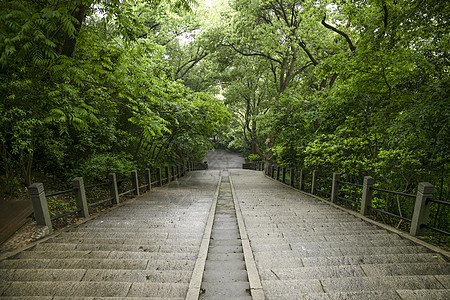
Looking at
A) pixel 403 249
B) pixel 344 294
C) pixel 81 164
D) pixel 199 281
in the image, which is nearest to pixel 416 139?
pixel 403 249

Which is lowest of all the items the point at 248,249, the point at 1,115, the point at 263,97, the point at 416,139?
the point at 248,249

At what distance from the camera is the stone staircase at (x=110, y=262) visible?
2713 mm

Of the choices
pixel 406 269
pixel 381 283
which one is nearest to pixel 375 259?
pixel 406 269

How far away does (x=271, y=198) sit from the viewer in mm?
8438

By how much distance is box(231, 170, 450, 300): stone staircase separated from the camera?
2.71 metres

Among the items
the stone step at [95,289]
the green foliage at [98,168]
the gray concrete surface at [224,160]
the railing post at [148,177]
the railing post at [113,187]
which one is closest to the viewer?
the stone step at [95,289]

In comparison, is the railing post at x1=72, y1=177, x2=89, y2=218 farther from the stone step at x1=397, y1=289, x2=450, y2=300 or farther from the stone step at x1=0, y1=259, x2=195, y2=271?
the stone step at x1=397, y1=289, x2=450, y2=300

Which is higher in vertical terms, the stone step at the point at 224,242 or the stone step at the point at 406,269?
the stone step at the point at 406,269

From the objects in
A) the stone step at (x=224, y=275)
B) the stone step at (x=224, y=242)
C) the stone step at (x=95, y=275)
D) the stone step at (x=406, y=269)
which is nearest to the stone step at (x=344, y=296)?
the stone step at (x=406, y=269)

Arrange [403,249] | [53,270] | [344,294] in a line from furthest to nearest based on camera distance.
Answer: [403,249] < [53,270] < [344,294]

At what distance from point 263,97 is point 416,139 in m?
22.5

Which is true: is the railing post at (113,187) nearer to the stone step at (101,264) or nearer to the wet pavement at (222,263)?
the wet pavement at (222,263)

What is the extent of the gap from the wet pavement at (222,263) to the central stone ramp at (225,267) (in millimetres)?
23

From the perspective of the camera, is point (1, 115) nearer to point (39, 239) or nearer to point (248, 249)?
point (39, 239)
